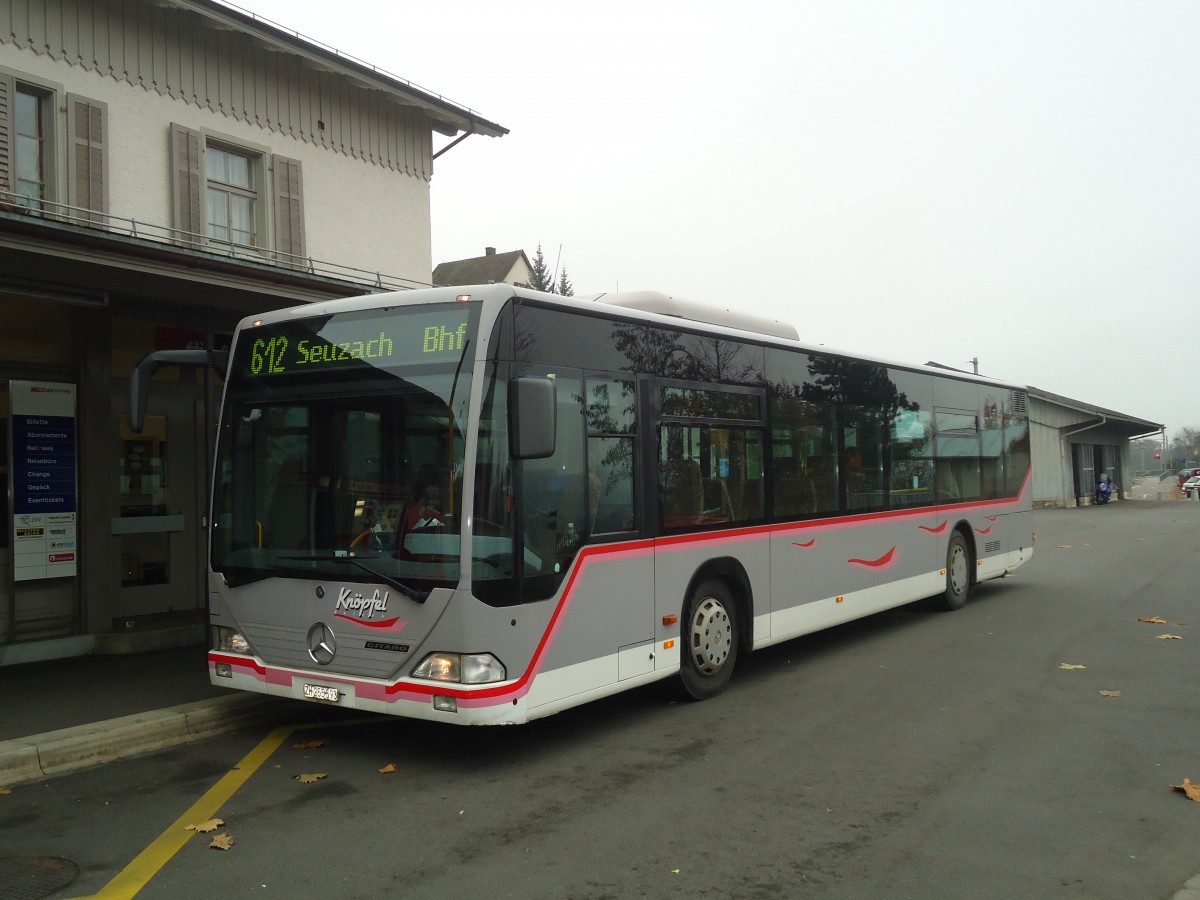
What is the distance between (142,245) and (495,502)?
13.6ft

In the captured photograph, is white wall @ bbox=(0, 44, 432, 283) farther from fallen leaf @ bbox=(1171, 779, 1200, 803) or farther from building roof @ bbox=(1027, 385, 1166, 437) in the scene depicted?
building roof @ bbox=(1027, 385, 1166, 437)

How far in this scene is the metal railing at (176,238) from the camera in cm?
1027

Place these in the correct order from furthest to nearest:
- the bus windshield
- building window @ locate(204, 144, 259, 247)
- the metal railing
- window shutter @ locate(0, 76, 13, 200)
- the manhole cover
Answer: building window @ locate(204, 144, 259, 247)
window shutter @ locate(0, 76, 13, 200)
the metal railing
the bus windshield
the manhole cover

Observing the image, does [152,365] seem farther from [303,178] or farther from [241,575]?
[303,178]

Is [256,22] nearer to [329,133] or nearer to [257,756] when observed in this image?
[329,133]

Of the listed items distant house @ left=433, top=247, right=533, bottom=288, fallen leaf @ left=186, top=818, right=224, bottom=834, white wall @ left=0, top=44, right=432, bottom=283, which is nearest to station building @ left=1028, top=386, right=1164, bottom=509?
distant house @ left=433, top=247, right=533, bottom=288

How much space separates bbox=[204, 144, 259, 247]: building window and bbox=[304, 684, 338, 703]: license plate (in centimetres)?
822

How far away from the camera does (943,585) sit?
1284 centimetres

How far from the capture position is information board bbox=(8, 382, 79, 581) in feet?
31.3

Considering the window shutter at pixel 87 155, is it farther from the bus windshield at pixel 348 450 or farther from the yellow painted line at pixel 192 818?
the yellow painted line at pixel 192 818

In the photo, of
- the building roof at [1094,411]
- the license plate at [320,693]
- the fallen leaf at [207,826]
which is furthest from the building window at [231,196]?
the building roof at [1094,411]

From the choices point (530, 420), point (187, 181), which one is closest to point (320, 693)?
point (530, 420)

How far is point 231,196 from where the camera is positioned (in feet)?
43.8

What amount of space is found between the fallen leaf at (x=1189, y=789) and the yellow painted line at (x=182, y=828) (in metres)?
5.54
